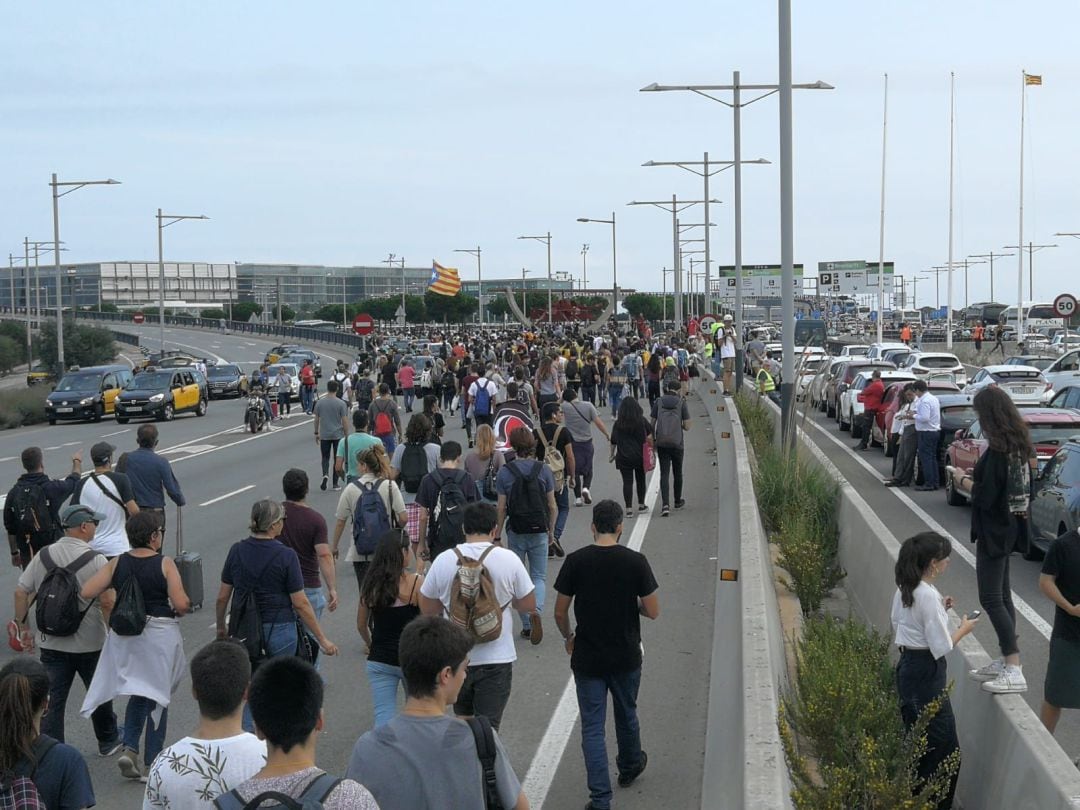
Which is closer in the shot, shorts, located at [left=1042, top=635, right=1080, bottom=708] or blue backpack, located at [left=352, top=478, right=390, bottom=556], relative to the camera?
shorts, located at [left=1042, top=635, right=1080, bottom=708]

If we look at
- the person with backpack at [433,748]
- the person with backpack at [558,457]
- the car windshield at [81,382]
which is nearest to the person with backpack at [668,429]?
the person with backpack at [558,457]

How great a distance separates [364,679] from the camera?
10.1 metres

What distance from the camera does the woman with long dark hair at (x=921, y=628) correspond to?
7.16 meters

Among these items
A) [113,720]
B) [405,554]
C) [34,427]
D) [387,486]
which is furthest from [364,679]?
[34,427]

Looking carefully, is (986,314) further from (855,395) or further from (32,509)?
(32,509)

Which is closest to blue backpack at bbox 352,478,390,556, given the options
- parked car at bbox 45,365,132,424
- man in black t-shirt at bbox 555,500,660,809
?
man in black t-shirt at bbox 555,500,660,809

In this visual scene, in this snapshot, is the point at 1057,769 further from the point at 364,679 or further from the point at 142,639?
the point at 364,679

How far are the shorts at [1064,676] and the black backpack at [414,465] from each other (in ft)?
20.5

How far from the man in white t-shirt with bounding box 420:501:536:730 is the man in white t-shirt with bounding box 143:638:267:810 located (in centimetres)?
201

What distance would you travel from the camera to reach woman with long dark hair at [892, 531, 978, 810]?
716 cm

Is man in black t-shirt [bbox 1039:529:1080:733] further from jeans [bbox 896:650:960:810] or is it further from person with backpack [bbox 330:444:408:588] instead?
person with backpack [bbox 330:444:408:588]

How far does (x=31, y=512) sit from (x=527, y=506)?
3975 mm

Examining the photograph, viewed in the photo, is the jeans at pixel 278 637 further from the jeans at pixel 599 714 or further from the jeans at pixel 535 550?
the jeans at pixel 535 550

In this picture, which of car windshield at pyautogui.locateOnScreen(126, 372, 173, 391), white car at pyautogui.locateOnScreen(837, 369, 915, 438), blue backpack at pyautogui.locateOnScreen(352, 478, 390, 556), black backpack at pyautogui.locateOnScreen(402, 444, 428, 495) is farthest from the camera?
car windshield at pyautogui.locateOnScreen(126, 372, 173, 391)
